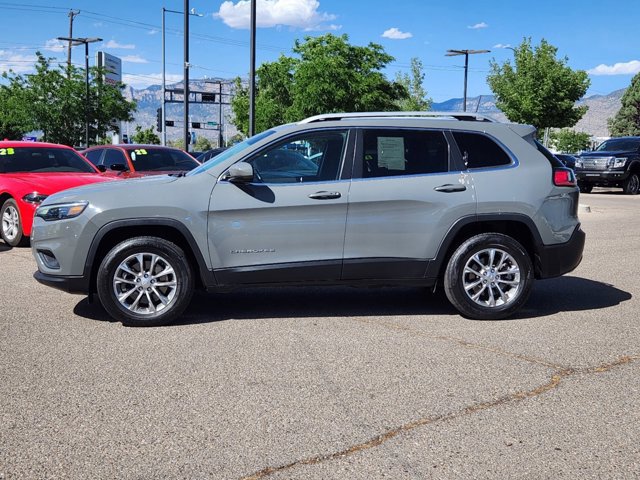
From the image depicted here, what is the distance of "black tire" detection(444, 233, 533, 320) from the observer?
19.8ft

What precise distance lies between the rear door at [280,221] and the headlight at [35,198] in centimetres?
522

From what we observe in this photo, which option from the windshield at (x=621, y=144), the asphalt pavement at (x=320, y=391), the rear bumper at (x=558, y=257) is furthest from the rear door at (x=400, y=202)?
the windshield at (x=621, y=144)

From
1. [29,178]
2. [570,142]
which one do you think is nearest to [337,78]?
[29,178]

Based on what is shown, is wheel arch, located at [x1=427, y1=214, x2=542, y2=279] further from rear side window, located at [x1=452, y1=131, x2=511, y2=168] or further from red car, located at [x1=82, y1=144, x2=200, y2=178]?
red car, located at [x1=82, y1=144, x2=200, y2=178]

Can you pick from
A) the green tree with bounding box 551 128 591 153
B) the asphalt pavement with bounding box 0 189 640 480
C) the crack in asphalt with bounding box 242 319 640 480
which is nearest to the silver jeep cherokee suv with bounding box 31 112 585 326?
the asphalt pavement with bounding box 0 189 640 480

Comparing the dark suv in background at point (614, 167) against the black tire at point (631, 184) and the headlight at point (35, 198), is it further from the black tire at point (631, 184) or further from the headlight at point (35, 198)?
the headlight at point (35, 198)

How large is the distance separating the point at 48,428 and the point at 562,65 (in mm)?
41664

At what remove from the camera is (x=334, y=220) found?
5.82 meters

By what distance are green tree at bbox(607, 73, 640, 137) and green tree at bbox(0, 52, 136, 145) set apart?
7740 centimetres

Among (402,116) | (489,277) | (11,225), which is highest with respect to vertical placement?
(402,116)

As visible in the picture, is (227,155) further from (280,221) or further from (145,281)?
(145,281)

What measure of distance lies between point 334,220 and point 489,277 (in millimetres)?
1467

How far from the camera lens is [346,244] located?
5855 millimetres

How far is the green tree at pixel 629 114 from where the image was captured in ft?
319
